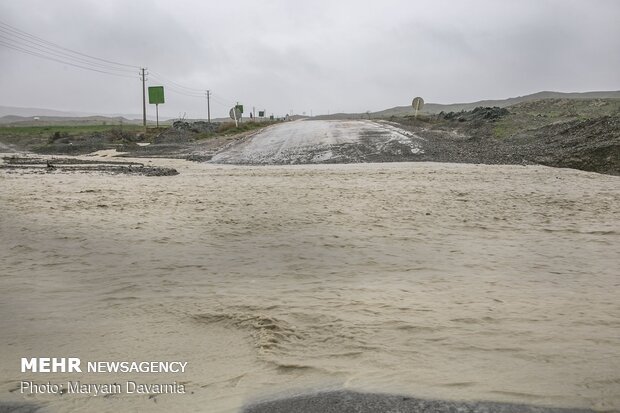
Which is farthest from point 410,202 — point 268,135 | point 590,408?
point 268,135

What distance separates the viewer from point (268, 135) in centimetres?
3150

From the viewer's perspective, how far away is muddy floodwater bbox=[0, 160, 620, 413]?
145 inches

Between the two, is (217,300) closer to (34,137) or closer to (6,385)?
(6,385)

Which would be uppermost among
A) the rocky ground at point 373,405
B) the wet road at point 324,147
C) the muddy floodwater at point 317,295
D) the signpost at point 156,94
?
the signpost at point 156,94

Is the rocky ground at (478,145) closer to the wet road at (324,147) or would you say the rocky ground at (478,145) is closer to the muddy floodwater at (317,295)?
the wet road at (324,147)

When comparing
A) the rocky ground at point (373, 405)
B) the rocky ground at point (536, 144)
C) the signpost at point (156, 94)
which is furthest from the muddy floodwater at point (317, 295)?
the signpost at point (156, 94)

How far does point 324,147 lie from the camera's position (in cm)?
2427

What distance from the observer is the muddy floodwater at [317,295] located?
368cm

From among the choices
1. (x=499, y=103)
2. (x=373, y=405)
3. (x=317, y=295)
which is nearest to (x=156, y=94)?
(x=317, y=295)

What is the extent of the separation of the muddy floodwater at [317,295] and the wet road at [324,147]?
10706mm

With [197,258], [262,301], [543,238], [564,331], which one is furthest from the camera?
[543,238]

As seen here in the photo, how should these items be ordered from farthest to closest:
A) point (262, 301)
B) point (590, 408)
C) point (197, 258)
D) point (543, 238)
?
point (543, 238) < point (197, 258) < point (262, 301) < point (590, 408)

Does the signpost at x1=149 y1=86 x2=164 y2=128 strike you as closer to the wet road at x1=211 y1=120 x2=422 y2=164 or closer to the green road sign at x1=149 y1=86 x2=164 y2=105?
the green road sign at x1=149 y1=86 x2=164 y2=105

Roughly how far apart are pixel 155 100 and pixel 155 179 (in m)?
41.8
